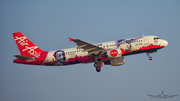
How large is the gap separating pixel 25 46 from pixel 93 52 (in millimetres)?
14385

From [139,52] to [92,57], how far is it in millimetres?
8560

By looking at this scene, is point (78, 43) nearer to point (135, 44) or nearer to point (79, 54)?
point (79, 54)

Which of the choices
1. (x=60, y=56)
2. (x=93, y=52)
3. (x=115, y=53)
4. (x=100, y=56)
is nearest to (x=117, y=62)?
(x=100, y=56)

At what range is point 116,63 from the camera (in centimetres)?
4794

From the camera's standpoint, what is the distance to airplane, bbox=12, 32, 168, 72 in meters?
44.4

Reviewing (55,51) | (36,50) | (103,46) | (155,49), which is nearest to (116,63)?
(103,46)

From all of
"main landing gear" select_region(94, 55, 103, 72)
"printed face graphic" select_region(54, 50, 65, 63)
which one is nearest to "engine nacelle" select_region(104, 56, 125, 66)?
"main landing gear" select_region(94, 55, 103, 72)

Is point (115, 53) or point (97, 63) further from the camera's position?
point (97, 63)

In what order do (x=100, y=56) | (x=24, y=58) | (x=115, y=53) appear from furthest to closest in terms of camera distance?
(x=24, y=58) → (x=100, y=56) → (x=115, y=53)

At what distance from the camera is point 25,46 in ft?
164

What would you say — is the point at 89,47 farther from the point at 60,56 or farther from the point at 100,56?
the point at 60,56

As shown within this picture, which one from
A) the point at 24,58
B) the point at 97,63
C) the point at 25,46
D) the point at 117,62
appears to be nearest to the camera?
the point at 97,63

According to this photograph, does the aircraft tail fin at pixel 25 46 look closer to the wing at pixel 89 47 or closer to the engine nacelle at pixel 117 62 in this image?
the wing at pixel 89 47

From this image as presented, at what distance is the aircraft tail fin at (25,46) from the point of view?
49375 millimetres
